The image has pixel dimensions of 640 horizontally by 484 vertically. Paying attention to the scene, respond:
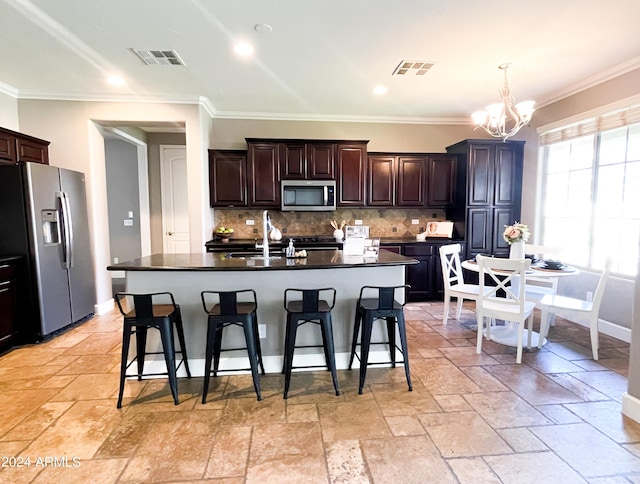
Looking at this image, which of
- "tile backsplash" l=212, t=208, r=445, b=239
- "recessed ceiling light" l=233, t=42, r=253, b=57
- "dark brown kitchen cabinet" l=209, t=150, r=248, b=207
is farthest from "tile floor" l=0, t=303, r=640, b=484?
"recessed ceiling light" l=233, t=42, r=253, b=57

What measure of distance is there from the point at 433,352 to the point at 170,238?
190 inches

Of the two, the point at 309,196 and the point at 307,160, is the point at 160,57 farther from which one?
the point at 309,196

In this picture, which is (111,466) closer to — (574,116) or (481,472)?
(481,472)

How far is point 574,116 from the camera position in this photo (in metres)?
4.05

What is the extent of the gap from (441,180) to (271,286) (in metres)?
3.67

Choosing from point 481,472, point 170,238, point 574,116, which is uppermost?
point 574,116

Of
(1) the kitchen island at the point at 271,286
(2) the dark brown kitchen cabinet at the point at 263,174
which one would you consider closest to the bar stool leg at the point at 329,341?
(1) the kitchen island at the point at 271,286

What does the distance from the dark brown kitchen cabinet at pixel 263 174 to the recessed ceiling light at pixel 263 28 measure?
2.16 m

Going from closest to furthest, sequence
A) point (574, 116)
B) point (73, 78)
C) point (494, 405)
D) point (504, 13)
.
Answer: point (494, 405), point (504, 13), point (73, 78), point (574, 116)

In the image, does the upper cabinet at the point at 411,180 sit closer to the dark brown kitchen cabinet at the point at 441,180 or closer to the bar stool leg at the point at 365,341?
the dark brown kitchen cabinet at the point at 441,180

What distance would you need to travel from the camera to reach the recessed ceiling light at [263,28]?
2.65m

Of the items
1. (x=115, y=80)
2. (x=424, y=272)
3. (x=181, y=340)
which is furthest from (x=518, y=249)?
(x=115, y=80)

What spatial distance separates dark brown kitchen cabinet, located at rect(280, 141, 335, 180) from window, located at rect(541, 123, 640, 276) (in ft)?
9.99

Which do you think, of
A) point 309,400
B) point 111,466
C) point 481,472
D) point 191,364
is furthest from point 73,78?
point 481,472
